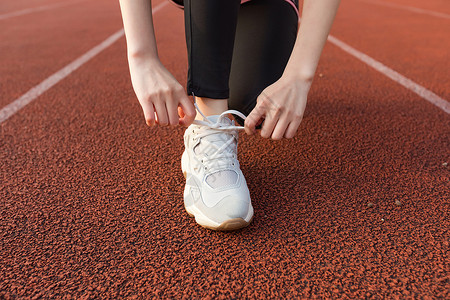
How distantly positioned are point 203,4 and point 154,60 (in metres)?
0.28

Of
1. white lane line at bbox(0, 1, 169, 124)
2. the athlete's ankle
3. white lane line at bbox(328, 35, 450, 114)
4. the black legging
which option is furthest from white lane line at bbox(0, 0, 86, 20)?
the athlete's ankle

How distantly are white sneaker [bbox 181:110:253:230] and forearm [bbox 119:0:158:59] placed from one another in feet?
0.91

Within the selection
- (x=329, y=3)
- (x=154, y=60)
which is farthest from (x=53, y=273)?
(x=329, y=3)

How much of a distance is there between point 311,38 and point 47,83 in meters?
2.15

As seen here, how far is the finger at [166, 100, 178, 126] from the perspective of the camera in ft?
3.54

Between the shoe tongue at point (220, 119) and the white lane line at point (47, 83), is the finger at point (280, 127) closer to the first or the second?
the shoe tongue at point (220, 119)

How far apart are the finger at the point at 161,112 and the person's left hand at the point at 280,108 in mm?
232

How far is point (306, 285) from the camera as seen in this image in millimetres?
1012

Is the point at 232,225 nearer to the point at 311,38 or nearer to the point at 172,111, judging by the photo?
the point at 172,111

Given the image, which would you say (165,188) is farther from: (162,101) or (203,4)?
(203,4)

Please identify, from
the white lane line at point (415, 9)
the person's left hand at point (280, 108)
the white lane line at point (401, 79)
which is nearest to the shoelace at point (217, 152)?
the person's left hand at point (280, 108)

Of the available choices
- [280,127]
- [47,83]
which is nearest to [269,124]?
[280,127]

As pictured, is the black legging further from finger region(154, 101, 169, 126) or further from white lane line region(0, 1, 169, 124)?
white lane line region(0, 1, 169, 124)

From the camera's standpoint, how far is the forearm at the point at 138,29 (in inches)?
43.8
